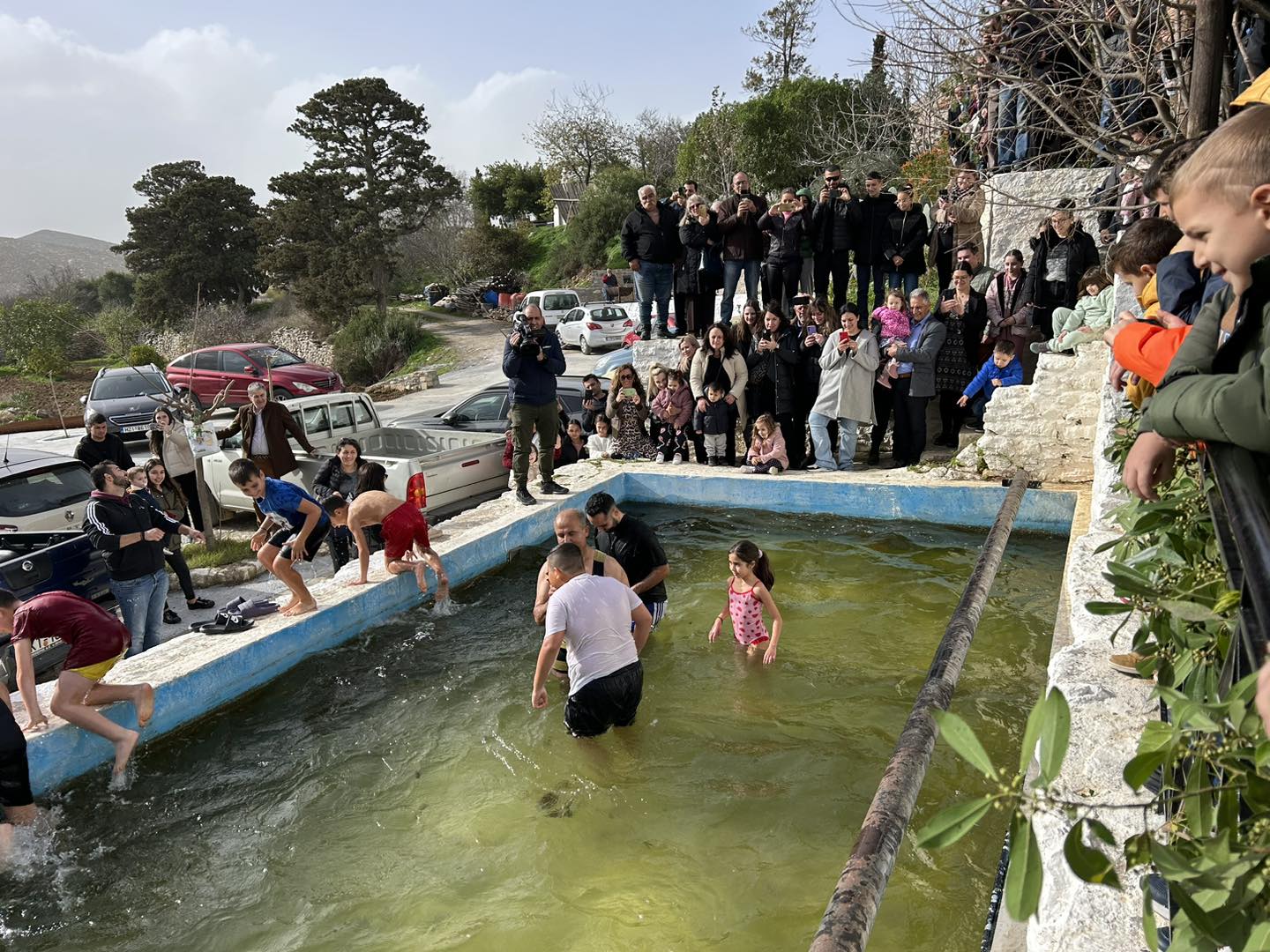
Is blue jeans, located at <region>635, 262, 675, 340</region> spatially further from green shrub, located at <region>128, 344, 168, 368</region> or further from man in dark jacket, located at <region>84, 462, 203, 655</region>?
green shrub, located at <region>128, 344, 168, 368</region>

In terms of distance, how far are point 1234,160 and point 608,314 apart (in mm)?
24848

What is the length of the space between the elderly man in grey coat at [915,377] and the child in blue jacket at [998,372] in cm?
49

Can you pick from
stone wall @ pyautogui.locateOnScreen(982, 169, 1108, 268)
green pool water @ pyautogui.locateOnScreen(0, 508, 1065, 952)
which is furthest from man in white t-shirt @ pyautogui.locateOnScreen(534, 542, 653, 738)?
stone wall @ pyautogui.locateOnScreen(982, 169, 1108, 268)

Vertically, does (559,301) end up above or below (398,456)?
above

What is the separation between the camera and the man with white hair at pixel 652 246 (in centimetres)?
1245

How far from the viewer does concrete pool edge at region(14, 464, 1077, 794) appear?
6.05 metres

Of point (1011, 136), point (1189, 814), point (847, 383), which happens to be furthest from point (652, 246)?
point (1189, 814)

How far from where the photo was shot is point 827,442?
10.7 metres

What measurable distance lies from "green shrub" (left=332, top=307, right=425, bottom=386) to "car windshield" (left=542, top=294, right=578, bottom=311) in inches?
292

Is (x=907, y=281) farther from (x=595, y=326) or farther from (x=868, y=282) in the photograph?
(x=595, y=326)

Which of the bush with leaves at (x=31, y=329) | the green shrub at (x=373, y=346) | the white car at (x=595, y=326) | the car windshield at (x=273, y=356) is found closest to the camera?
the car windshield at (x=273, y=356)

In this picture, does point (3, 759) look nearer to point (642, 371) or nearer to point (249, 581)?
point (249, 581)

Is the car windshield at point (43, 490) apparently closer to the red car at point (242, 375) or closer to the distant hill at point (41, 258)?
the red car at point (242, 375)

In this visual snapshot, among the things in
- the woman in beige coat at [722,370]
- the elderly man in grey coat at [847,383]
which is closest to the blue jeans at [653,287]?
the woman in beige coat at [722,370]
